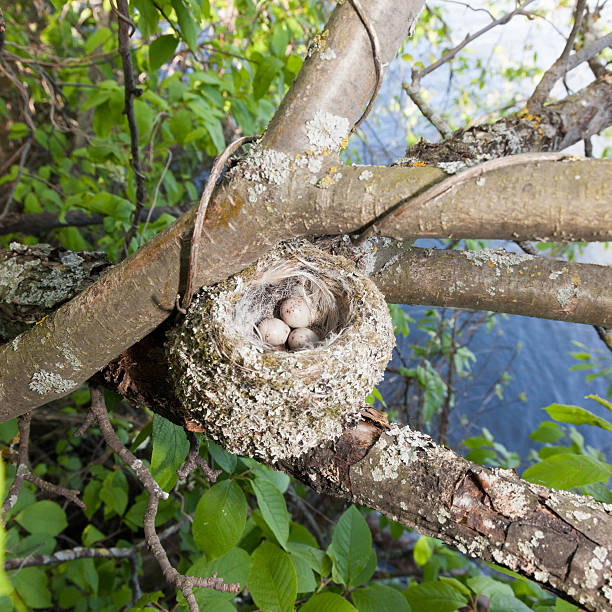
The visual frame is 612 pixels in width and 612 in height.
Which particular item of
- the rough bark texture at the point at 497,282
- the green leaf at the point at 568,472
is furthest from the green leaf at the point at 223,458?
the green leaf at the point at 568,472

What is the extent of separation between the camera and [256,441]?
2.93 feet

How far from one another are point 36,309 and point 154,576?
225 cm

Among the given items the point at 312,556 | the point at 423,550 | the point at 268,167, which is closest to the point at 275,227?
the point at 268,167

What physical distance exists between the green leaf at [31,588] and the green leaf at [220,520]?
77 cm

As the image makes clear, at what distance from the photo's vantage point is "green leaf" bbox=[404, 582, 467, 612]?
3.90 feet

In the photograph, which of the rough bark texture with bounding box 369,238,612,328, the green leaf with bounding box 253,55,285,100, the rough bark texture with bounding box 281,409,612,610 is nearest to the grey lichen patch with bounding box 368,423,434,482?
the rough bark texture with bounding box 281,409,612,610

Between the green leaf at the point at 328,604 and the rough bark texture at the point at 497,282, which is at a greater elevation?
the rough bark texture at the point at 497,282

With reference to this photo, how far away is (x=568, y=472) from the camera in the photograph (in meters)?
1.00

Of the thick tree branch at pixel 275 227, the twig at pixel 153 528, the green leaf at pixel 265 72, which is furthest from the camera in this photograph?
the green leaf at pixel 265 72

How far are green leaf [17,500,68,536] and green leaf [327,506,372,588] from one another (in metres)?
0.97

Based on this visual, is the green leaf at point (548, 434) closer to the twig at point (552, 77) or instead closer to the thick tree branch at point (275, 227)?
the twig at point (552, 77)

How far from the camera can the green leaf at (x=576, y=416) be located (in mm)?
1107

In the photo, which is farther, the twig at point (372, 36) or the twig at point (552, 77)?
the twig at point (552, 77)

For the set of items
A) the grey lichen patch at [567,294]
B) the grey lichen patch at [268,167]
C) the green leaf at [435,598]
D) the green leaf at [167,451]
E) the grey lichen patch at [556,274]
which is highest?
the grey lichen patch at [268,167]
